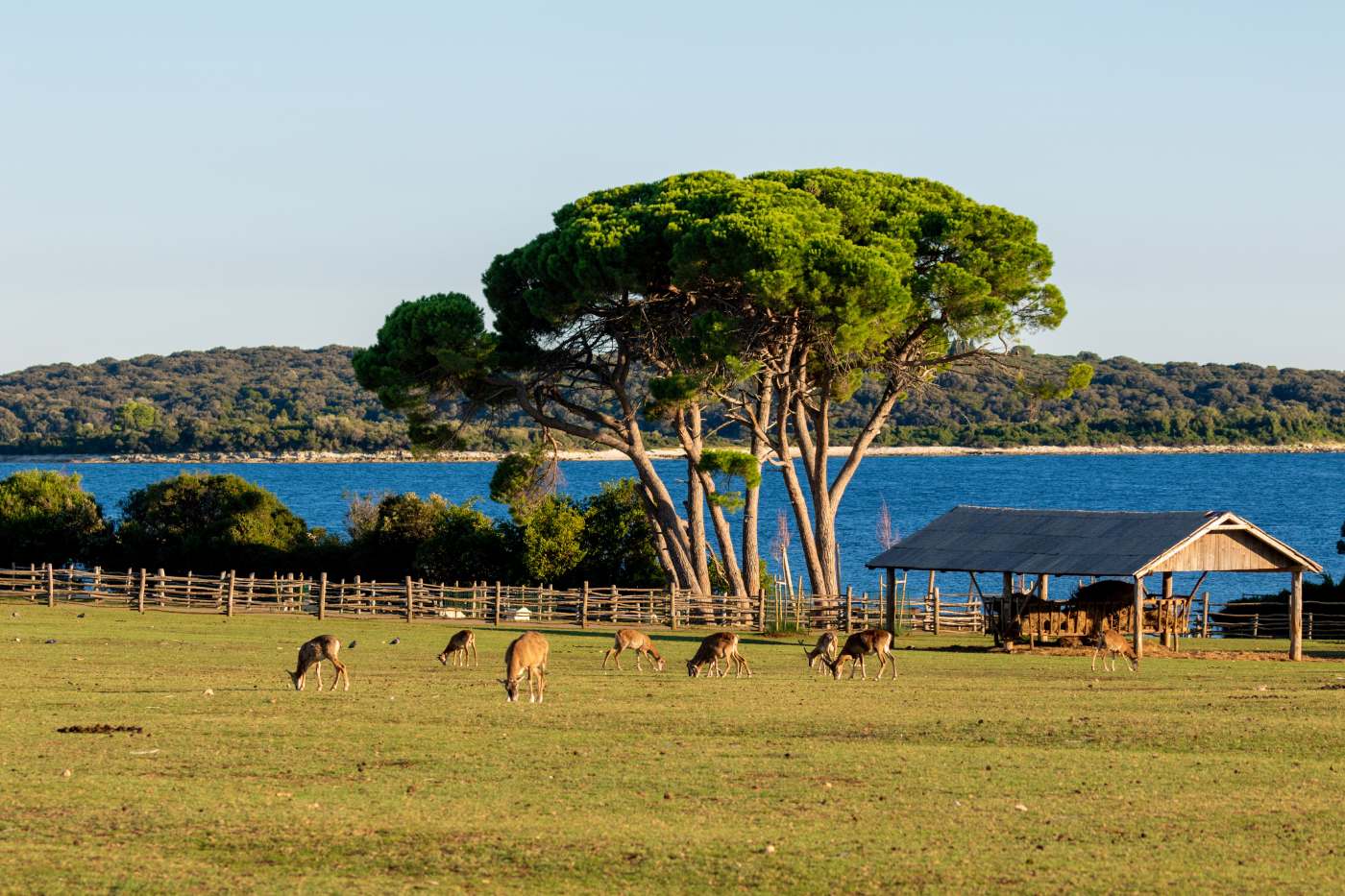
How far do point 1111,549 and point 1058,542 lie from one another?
177 cm

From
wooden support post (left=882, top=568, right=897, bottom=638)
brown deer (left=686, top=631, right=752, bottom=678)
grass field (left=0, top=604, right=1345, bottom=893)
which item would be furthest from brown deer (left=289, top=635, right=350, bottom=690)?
wooden support post (left=882, top=568, right=897, bottom=638)

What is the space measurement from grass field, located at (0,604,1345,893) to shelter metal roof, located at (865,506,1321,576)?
7.96 m

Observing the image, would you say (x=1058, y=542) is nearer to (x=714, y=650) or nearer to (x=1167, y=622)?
(x=1167, y=622)

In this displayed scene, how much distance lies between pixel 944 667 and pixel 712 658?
20.9 ft

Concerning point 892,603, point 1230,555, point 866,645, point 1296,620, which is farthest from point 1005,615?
point 866,645

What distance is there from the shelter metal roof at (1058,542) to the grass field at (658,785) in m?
7.96

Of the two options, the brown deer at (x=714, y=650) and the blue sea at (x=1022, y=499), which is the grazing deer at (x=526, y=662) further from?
the blue sea at (x=1022, y=499)

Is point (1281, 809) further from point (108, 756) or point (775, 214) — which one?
point (775, 214)

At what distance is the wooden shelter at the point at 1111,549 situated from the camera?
3456 cm

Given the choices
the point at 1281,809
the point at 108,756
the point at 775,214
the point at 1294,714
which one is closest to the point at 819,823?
the point at 1281,809

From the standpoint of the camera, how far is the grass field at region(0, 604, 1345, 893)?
12.2 meters

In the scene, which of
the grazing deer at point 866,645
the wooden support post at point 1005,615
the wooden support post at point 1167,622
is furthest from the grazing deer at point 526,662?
the wooden support post at point 1167,622

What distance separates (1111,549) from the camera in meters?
35.4

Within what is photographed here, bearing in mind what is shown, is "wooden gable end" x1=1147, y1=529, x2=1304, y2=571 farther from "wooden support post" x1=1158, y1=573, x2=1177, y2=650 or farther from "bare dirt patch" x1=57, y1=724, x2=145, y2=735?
"bare dirt patch" x1=57, y1=724, x2=145, y2=735
